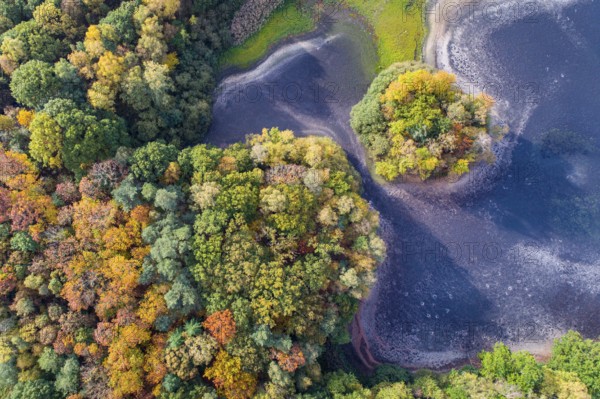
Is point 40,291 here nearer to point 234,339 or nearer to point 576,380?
point 234,339

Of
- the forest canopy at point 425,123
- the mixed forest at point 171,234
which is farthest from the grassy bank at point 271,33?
the forest canopy at point 425,123

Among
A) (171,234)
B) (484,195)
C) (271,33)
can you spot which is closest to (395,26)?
(271,33)

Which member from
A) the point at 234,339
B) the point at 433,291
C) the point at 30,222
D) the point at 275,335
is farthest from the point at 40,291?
the point at 433,291

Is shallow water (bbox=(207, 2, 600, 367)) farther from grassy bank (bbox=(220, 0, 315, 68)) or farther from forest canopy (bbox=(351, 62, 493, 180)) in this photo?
forest canopy (bbox=(351, 62, 493, 180))

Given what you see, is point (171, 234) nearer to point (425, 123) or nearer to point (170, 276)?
point (170, 276)

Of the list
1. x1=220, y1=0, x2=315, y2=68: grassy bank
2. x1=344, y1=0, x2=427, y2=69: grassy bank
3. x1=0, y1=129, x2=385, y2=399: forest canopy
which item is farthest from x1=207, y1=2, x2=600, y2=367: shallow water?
x1=0, y1=129, x2=385, y2=399: forest canopy
